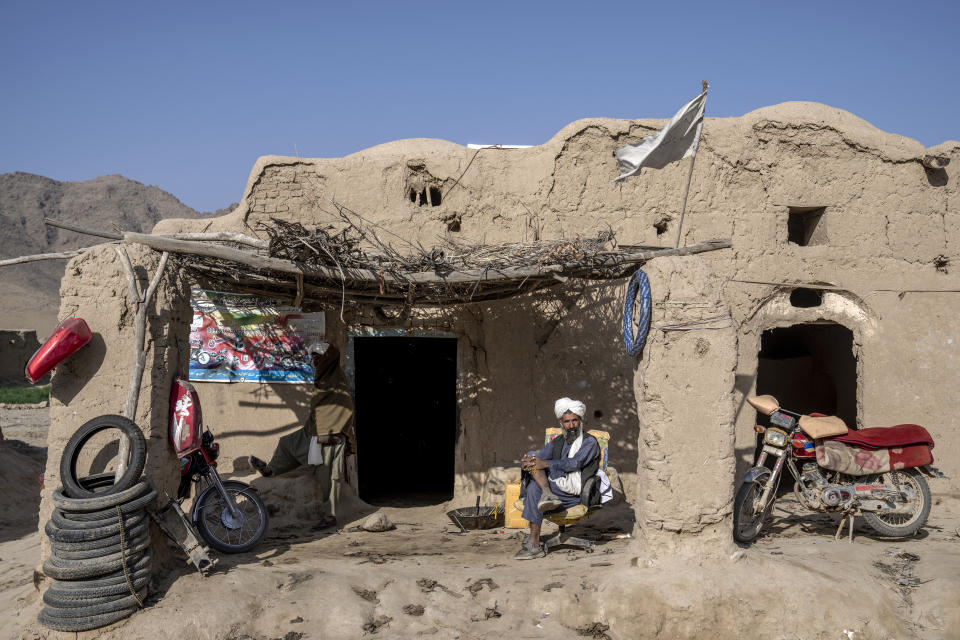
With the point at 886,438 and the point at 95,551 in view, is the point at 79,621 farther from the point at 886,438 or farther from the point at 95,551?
the point at 886,438

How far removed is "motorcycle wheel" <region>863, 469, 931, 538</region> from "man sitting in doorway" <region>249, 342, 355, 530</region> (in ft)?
15.7

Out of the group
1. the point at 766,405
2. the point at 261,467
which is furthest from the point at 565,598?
the point at 261,467

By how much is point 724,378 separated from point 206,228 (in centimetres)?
562

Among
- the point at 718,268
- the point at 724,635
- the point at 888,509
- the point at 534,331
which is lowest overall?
the point at 724,635

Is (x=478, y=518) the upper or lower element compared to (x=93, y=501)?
lower

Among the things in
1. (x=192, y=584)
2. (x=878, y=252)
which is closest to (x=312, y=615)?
(x=192, y=584)

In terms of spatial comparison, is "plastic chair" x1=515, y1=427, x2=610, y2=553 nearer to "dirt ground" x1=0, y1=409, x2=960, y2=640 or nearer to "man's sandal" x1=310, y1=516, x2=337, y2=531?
"dirt ground" x1=0, y1=409, x2=960, y2=640

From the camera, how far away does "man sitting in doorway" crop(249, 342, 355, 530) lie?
23.9 feet

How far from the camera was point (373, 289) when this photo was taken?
22.1ft

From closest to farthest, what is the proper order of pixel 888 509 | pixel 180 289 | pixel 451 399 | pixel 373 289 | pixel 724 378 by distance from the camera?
pixel 724 378, pixel 180 289, pixel 888 509, pixel 373 289, pixel 451 399

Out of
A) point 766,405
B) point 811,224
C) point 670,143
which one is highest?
point 670,143

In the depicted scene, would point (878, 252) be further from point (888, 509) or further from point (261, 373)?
point (261, 373)

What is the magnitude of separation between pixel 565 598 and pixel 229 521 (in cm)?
281

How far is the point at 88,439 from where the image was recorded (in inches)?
201
